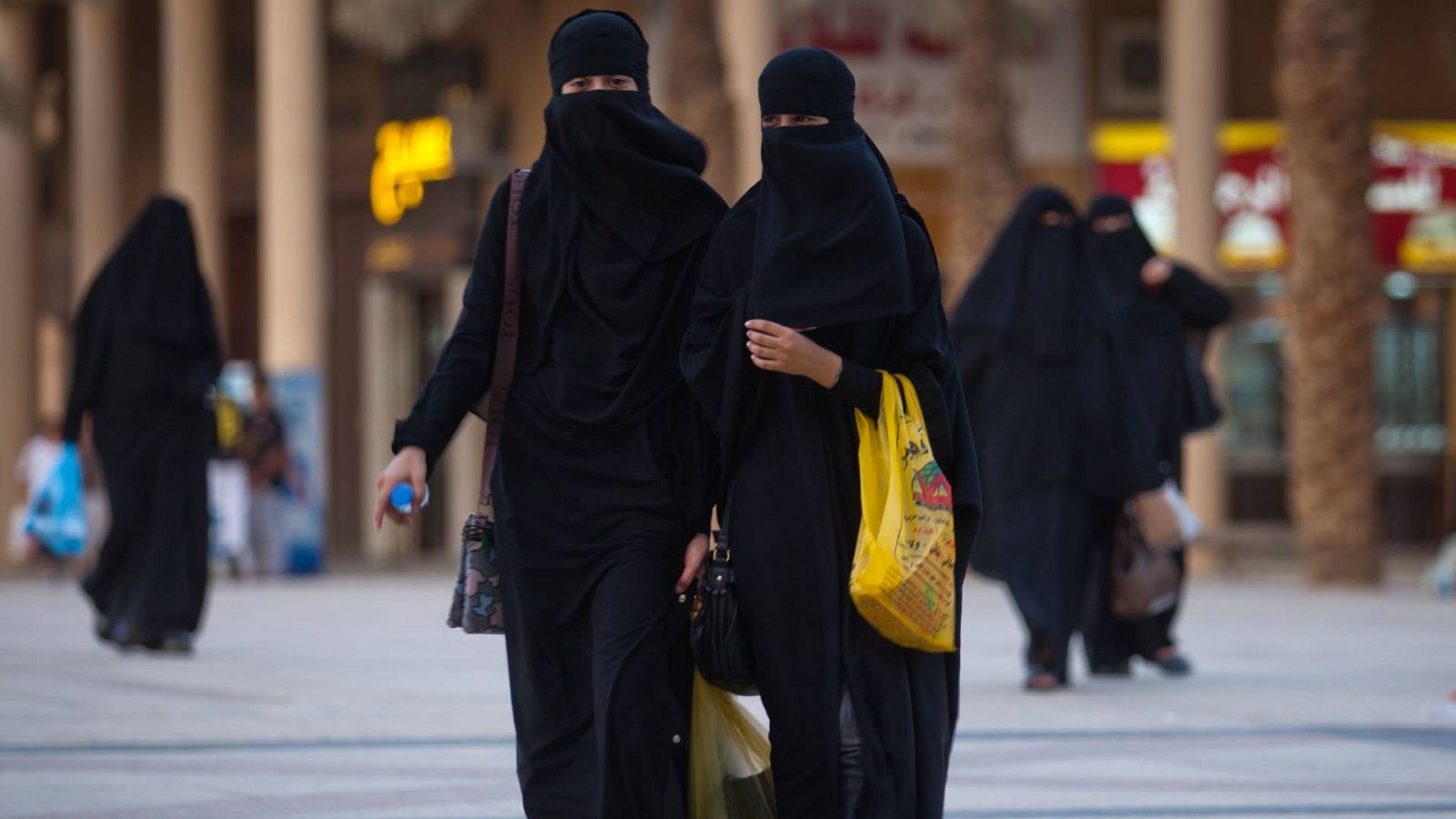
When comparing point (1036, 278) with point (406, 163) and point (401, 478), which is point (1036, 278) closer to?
point (401, 478)

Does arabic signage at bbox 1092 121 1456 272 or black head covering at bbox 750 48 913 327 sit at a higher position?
black head covering at bbox 750 48 913 327

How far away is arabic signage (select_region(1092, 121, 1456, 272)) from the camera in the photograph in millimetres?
23562

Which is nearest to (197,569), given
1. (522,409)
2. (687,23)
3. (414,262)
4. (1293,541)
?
(522,409)

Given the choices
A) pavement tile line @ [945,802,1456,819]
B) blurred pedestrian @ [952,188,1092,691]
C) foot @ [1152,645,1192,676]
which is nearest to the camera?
pavement tile line @ [945,802,1456,819]

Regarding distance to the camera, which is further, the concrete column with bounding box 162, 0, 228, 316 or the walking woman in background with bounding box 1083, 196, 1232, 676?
the concrete column with bounding box 162, 0, 228, 316

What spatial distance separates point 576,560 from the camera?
15.7 feet

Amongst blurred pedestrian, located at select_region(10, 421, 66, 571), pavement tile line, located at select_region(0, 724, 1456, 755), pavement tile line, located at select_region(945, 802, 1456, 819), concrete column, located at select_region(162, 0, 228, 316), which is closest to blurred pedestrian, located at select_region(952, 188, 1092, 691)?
pavement tile line, located at select_region(0, 724, 1456, 755)

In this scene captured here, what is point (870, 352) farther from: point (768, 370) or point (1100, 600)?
point (1100, 600)

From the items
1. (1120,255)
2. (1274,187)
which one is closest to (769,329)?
(1120,255)

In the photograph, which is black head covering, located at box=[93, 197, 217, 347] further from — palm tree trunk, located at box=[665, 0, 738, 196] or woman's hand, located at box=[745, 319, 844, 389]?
palm tree trunk, located at box=[665, 0, 738, 196]

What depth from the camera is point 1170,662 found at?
33.1 ft

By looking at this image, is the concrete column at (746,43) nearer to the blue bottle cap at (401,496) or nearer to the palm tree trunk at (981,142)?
the palm tree trunk at (981,142)

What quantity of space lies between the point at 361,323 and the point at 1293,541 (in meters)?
Result: 9.93

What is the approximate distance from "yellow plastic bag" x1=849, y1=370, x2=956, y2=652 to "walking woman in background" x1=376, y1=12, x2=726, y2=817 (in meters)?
0.40
